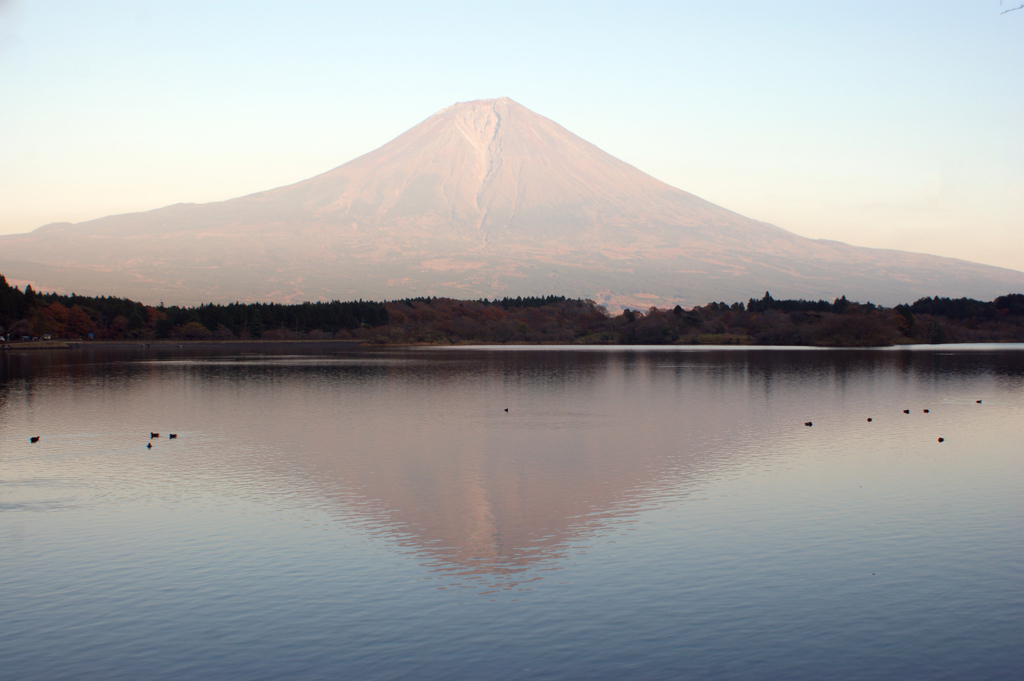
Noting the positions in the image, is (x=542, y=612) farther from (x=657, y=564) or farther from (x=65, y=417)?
(x=65, y=417)

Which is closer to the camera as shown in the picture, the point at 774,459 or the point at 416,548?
the point at 416,548

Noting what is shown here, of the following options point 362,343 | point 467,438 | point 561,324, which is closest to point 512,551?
point 467,438

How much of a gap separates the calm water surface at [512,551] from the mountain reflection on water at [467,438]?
0.16 metres

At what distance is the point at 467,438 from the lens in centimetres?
2809

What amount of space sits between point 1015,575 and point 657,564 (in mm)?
5392

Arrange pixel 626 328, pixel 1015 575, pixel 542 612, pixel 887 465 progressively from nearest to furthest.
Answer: pixel 542 612
pixel 1015 575
pixel 887 465
pixel 626 328

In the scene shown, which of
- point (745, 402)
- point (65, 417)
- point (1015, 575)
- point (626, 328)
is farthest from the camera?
point (626, 328)

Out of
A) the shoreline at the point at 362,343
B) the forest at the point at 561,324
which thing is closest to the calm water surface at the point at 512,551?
the shoreline at the point at 362,343

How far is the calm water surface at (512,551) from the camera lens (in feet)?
30.3

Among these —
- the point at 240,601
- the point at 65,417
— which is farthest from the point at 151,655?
the point at 65,417

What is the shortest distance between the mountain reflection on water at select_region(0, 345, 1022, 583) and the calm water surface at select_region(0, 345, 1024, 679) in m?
0.16

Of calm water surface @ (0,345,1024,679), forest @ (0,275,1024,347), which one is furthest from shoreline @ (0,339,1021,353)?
calm water surface @ (0,345,1024,679)

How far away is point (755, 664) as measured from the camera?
29.3 feet

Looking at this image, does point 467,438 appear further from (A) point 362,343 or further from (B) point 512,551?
(A) point 362,343
